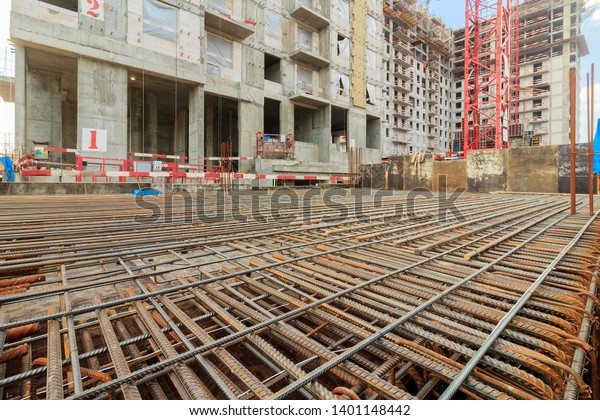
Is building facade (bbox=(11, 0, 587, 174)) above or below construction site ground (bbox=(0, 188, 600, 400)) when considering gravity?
above

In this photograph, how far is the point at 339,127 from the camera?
1232 inches

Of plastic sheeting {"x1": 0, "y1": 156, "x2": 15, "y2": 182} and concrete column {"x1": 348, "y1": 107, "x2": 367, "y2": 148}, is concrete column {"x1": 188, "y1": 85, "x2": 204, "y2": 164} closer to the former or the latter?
plastic sheeting {"x1": 0, "y1": 156, "x2": 15, "y2": 182}

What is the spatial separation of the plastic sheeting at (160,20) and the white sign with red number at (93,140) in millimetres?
5875

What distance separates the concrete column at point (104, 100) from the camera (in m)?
13.2

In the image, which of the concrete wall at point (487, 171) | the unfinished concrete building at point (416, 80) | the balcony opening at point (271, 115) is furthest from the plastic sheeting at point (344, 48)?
the unfinished concrete building at point (416, 80)

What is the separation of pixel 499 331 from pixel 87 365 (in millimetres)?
1891

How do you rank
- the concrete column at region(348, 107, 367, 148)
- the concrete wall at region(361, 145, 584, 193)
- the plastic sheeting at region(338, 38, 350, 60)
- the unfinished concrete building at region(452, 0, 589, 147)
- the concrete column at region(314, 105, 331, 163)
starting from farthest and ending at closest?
the unfinished concrete building at region(452, 0, 589, 147), the concrete column at region(348, 107, 367, 148), the plastic sheeting at region(338, 38, 350, 60), the concrete column at region(314, 105, 331, 163), the concrete wall at region(361, 145, 584, 193)

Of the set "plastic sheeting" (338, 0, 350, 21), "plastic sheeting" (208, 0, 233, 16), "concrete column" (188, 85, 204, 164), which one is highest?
"plastic sheeting" (338, 0, 350, 21)

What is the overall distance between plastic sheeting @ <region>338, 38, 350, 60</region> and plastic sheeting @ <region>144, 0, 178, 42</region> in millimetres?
14063

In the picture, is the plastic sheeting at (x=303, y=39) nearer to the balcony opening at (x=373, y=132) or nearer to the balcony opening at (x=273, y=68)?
the balcony opening at (x=273, y=68)

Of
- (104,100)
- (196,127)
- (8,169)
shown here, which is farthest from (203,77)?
(8,169)

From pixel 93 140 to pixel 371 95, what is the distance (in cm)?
2324

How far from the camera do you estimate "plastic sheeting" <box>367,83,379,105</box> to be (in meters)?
27.8

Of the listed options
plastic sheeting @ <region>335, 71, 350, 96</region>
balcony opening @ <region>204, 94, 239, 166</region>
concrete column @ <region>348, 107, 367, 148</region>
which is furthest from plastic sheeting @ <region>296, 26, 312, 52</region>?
balcony opening @ <region>204, 94, 239, 166</region>
